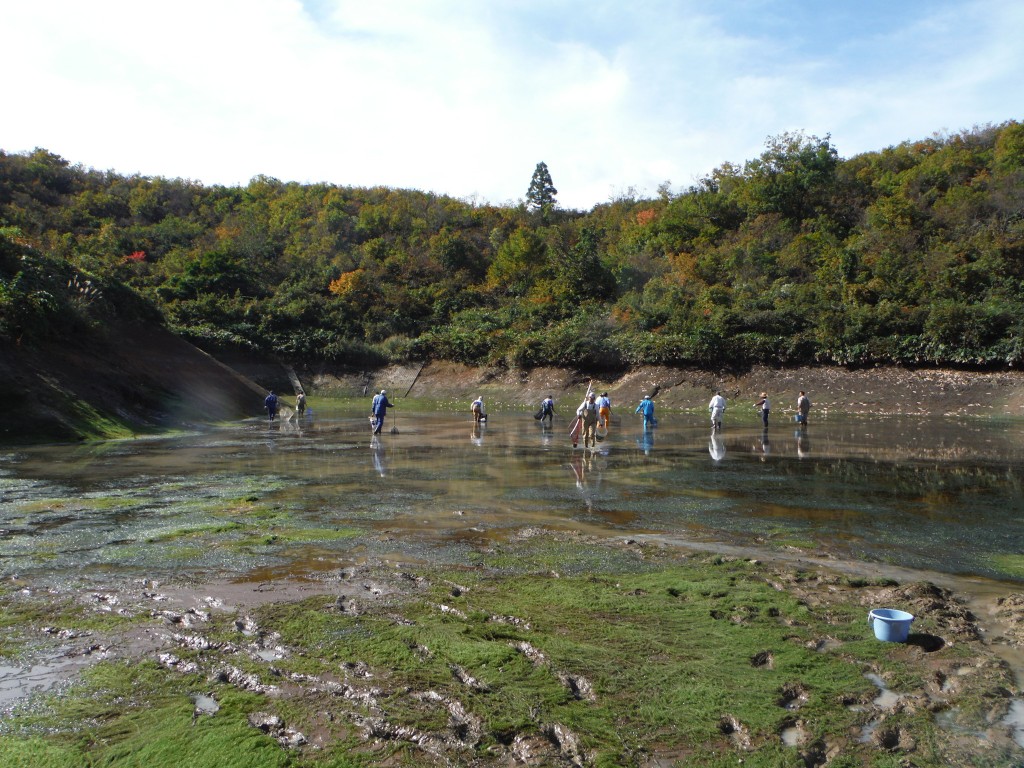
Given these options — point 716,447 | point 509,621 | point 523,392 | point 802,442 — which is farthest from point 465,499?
point 523,392

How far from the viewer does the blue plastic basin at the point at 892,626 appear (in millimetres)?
6152

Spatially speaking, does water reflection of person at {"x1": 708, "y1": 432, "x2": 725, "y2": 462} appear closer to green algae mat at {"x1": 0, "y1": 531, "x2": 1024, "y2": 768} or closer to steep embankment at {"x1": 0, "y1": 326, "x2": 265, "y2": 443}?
green algae mat at {"x1": 0, "y1": 531, "x2": 1024, "y2": 768}

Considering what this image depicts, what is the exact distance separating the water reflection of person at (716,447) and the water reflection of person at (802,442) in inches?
71.3

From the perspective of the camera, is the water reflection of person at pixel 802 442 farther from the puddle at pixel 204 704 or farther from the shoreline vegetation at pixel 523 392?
the puddle at pixel 204 704

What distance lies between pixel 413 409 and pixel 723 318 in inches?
665

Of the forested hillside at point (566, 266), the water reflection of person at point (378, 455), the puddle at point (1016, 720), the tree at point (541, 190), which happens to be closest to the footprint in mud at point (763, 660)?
the puddle at point (1016, 720)

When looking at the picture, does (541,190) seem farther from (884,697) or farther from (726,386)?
(884,697)

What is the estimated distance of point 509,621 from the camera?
22.1 feet

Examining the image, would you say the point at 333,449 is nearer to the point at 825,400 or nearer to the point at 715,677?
the point at 715,677

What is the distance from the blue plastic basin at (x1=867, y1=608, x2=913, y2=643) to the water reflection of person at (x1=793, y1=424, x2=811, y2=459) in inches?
492

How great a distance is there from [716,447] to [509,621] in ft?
49.4

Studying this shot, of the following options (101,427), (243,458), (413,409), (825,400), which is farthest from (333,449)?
(825,400)

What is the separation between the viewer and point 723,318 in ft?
136

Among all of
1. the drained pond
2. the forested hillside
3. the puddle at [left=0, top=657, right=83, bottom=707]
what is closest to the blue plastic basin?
the drained pond
